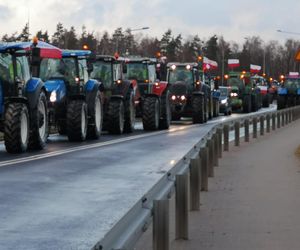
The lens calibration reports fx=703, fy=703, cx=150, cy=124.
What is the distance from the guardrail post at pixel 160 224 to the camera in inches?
213

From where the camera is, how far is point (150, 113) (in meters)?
25.7

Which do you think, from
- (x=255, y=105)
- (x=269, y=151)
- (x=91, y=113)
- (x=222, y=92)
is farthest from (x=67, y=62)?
(x=255, y=105)

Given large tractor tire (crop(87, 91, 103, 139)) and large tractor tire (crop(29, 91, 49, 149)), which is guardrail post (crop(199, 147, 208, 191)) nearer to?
large tractor tire (crop(29, 91, 49, 149))

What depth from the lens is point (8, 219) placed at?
8414 mm

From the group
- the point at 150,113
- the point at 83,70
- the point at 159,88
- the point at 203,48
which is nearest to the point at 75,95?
the point at 83,70

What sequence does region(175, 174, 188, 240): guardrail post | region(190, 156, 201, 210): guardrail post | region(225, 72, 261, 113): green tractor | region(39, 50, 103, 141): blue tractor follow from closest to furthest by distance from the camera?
region(175, 174, 188, 240): guardrail post, region(190, 156, 201, 210): guardrail post, region(39, 50, 103, 141): blue tractor, region(225, 72, 261, 113): green tractor

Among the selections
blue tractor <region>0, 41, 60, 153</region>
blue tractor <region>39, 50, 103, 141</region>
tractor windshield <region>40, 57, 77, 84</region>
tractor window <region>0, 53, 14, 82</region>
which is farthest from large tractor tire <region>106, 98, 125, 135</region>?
tractor window <region>0, 53, 14, 82</region>

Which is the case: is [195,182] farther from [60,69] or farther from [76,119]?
[60,69]

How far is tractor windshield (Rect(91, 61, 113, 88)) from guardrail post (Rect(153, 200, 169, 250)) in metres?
18.5

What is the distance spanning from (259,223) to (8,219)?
304cm

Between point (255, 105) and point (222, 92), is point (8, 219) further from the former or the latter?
point (255, 105)

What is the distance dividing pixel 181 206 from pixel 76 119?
12.2 metres

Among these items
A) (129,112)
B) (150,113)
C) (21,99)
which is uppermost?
(21,99)

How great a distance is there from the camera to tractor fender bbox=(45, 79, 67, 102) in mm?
19747
